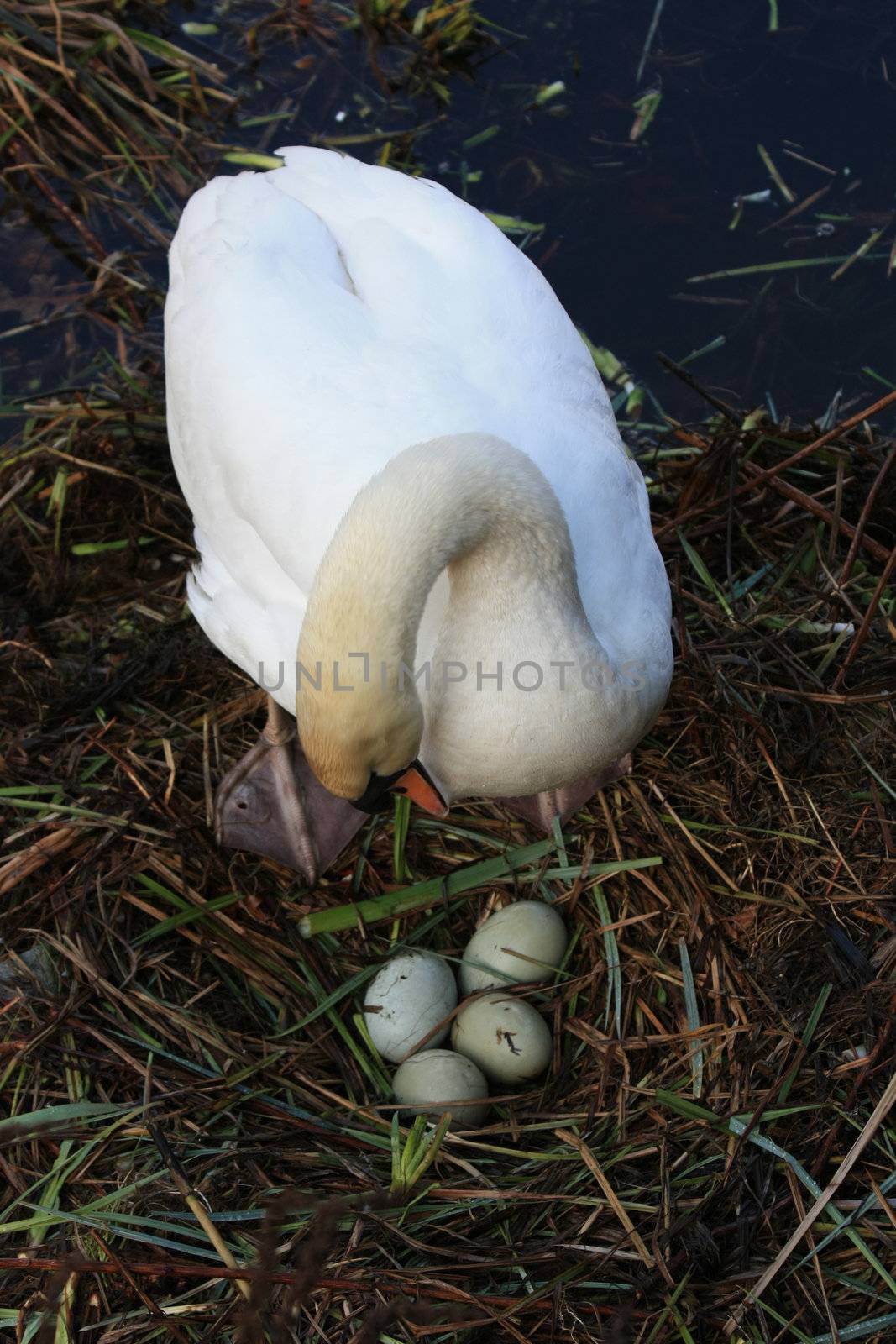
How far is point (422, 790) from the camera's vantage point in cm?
261

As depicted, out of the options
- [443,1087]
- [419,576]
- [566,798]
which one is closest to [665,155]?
[566,798]

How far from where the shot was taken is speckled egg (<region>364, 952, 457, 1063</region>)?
2.75 m

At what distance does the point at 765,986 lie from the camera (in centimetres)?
270

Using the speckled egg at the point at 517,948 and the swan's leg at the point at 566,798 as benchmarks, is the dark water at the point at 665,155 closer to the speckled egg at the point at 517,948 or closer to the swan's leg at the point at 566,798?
the swan's leg at the point at 566,798

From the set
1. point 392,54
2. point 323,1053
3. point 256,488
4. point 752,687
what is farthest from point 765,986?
point 392,54

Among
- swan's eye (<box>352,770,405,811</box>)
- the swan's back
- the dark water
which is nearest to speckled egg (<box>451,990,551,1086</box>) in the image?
swan's eye (<box>352,770,405,811</box>)

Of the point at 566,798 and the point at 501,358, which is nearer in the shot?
the point at 501,358

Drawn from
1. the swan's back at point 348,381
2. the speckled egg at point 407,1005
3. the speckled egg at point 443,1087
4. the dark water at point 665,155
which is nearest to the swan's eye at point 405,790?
the swan's back at point 348,381

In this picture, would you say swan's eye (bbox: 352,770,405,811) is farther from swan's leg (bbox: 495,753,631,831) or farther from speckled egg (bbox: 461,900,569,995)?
swan's leg (bbox: 495,753,631,831)

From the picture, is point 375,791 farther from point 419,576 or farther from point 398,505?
point 398,505

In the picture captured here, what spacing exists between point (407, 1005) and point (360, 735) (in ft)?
2.83

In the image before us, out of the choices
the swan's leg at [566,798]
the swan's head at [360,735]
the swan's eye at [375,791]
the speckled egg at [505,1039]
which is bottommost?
the speckled egg at [505,1039]

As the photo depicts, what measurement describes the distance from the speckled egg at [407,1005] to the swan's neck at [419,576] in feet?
2.25

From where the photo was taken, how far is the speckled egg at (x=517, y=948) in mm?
2814
